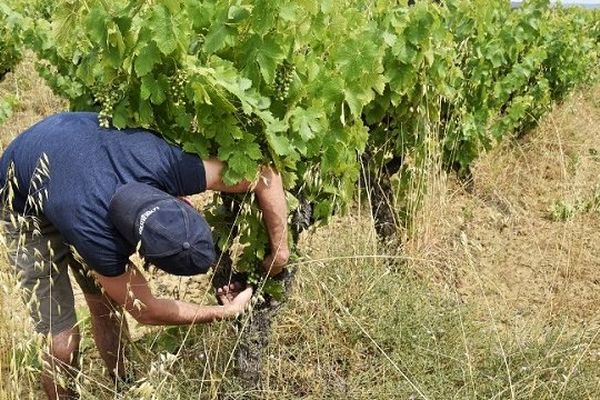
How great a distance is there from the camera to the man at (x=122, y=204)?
2119mm

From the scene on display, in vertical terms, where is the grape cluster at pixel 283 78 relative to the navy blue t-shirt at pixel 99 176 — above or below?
above

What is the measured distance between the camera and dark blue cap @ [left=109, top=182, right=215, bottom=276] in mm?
2072

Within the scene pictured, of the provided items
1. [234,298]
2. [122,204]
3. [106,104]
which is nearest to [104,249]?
[122,204]

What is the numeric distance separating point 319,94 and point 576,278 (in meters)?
2.60

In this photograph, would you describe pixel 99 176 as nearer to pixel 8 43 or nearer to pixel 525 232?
pixel 525 232

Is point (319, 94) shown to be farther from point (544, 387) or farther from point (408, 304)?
point (544, 387)

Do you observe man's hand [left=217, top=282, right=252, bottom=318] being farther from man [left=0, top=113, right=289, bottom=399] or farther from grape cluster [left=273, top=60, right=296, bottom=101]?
grape cluster [left=273, top=60, right=296, bottom=101]

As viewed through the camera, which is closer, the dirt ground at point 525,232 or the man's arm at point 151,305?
the man's arm at point 151,305

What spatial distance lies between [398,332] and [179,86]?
1669mm

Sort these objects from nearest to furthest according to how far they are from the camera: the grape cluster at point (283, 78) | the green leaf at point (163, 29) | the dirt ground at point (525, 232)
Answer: the green leaf at point (163, 29) → the grape cluster at point (283, 78) → the dirt ground at point (525, 232)

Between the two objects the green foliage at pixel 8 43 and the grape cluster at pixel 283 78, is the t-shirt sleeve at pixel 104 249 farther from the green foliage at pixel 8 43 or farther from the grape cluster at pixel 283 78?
the green foliage at pixel 8 43

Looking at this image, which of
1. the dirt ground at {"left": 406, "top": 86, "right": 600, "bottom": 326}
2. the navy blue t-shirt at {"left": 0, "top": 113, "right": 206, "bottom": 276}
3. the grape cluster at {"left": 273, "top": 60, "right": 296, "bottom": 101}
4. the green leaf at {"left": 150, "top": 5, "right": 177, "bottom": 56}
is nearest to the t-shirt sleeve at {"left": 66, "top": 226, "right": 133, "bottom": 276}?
the navy blue t-shirt at {"left": 0, "top": 113, "right": 206, "bottom": 276}

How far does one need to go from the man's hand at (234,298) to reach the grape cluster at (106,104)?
0.86 metres

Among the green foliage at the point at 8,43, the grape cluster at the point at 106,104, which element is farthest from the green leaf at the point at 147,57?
the green foliage at the point at 8,43
